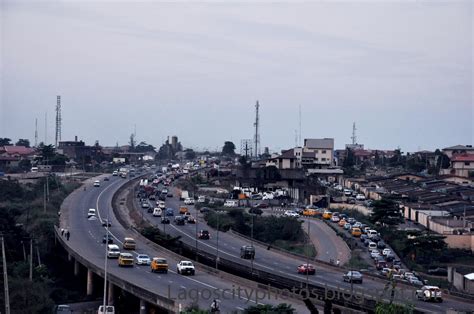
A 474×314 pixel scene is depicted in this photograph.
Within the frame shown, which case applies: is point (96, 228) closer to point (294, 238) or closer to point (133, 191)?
point (294, 238)

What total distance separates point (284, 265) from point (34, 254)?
10305 mm

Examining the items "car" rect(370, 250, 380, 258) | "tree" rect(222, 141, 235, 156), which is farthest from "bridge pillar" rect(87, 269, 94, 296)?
"tree" rect(222, 141, 235, 156)

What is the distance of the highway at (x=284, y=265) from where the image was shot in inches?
800

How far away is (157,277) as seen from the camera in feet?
77.4

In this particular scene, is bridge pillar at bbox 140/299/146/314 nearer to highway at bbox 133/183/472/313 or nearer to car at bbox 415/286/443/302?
highway at bbox 133/183/472/313

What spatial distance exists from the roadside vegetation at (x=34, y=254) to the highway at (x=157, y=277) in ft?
3.68

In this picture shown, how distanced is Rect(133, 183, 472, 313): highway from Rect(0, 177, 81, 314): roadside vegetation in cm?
558

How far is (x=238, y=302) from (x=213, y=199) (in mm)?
35772

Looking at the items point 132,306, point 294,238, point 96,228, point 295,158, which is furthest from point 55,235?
point 295,158

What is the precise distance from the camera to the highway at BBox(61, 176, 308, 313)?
733 inches

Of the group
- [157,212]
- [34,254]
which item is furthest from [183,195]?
[34,254]

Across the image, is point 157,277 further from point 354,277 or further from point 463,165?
point 463,165

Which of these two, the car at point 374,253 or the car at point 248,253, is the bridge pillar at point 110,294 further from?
the car at point 374,253

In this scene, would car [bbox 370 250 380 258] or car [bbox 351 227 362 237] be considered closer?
car [bbox 370 250 380 258]
